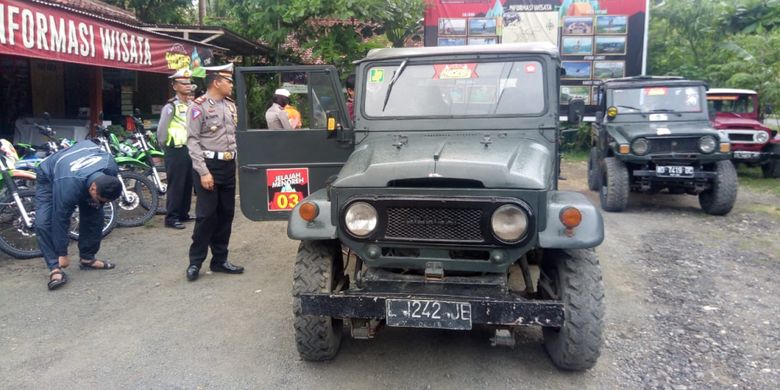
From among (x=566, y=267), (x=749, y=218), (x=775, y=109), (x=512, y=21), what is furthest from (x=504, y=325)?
(x=775, y=109)

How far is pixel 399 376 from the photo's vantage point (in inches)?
143

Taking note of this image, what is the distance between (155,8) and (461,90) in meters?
13.7

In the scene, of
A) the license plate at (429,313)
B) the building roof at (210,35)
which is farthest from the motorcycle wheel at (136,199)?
the license plate at (429,313)

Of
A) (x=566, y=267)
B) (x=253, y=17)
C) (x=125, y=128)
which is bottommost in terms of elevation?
(x=566, y=267)

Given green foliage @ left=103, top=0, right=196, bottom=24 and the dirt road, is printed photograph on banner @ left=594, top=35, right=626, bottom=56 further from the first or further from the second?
green foliage @ left=103, top=0, right=196, bottom=24

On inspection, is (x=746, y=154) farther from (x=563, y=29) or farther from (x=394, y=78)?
(x=394, y=78)

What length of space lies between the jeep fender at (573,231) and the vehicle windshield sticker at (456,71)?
1.36 m

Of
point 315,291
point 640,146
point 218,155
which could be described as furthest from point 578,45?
point 315,291

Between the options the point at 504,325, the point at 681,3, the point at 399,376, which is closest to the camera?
the point at 504,325

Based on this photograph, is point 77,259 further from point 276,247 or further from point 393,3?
point 393,3

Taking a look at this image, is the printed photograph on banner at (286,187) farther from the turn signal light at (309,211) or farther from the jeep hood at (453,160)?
the turn signal light at (309,211)

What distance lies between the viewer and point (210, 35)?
36.3 feet

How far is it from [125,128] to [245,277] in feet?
22.5

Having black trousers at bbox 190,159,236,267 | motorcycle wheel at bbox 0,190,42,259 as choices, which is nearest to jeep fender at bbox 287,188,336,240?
black trousers at bbox 190,159,236,267
